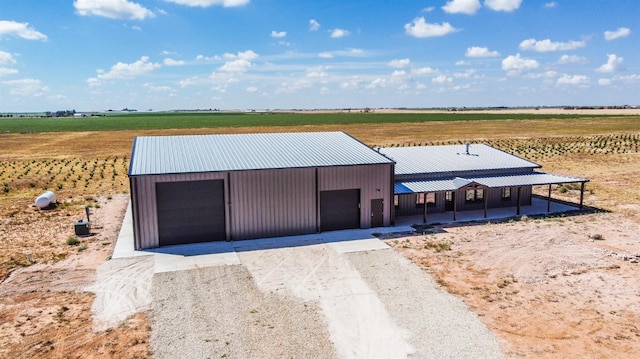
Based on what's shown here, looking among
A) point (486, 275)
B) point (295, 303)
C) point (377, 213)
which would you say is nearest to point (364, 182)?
point (377, 213)

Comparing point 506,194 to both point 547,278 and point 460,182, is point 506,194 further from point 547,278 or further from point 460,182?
point 547,278

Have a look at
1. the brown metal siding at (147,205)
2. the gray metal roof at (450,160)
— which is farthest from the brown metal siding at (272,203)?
the gray metal roof at (450,160)

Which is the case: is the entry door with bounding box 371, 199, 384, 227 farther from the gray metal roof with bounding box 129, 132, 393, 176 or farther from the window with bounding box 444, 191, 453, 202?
the window with bounding box 444, 191, 453, 202

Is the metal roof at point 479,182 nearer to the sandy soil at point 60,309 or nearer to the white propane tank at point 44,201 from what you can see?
the sandy soil at point 60,309

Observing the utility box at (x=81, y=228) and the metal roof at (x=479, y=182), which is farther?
the metal roof at (x=479, y=182)

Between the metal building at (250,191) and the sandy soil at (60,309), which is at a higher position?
the metal building at (250,191)

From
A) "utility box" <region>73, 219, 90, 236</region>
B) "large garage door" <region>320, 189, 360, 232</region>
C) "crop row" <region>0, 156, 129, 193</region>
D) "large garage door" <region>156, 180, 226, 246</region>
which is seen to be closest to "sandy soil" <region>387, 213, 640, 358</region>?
"large garage door" <region>320, 189, 360, 232</region>
